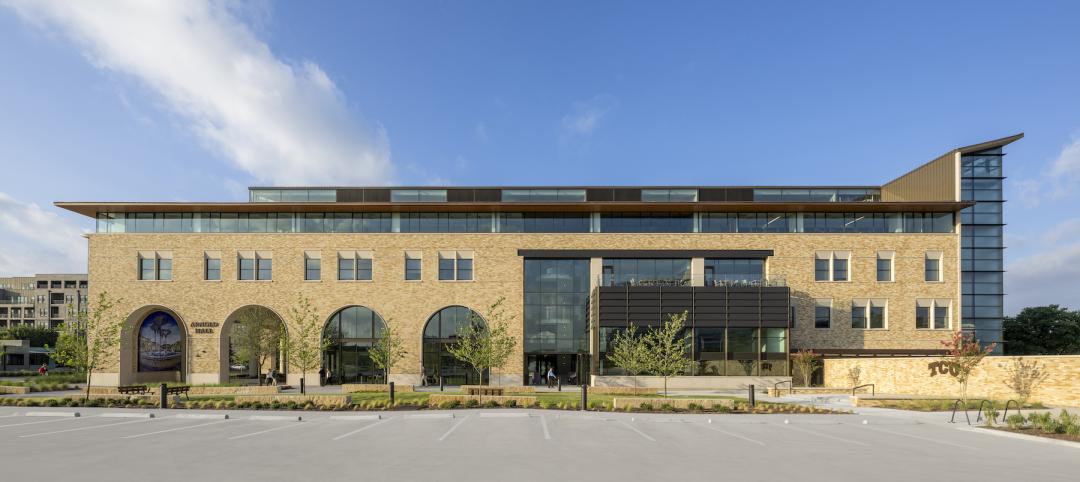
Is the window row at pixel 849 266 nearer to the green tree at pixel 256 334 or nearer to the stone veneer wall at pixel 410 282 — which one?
the stone veneer wall at pixel 410 282

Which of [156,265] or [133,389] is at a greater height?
[156,265]

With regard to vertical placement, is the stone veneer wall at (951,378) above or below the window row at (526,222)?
below

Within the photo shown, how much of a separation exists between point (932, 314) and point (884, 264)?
466 cm

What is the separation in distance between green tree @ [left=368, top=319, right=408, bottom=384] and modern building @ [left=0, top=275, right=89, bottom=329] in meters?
115

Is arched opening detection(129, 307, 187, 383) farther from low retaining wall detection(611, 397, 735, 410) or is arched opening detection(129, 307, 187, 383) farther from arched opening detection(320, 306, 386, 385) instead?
low retaining wall detection(611, 397, 735, 410)

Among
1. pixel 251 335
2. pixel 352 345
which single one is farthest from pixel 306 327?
pixel 251 335

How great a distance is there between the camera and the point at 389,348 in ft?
143

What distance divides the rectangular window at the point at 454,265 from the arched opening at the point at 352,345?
5.61 meters

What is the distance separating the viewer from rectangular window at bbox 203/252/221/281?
4653 centimetres

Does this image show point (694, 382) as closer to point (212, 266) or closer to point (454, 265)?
point (454, 265)

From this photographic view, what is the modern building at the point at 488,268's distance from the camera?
45312 millimetres

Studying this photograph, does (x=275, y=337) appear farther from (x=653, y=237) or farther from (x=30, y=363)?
(x=30, y=363)

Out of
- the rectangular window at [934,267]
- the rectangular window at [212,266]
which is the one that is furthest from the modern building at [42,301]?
the rectangular window at [934,267]

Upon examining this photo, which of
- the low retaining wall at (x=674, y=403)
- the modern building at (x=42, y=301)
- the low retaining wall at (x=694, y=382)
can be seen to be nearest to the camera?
the low retaining wall at (x=674, y=403)
